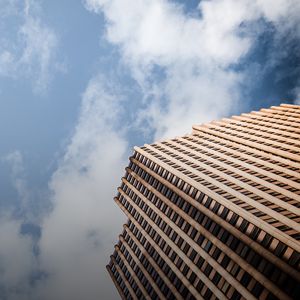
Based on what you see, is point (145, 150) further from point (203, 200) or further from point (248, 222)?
point (248, 222)

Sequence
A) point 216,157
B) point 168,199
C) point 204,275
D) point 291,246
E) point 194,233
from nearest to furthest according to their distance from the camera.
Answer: point 291,246 < point 204,275 < point 194,233 < point 168,199 < point 216,157

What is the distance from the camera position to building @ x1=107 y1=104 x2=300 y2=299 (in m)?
→ 48.2

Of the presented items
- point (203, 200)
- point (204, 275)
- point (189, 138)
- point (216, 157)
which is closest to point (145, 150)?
point (189, 138)

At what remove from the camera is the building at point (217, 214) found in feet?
158

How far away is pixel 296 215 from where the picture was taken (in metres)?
50.9

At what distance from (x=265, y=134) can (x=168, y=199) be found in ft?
103

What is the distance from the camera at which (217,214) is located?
193ft

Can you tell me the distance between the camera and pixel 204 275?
5666cm

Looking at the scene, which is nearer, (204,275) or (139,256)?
(204,275)

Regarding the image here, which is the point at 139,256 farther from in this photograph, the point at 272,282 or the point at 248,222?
the point at 272,282

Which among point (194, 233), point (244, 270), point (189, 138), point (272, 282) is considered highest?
point (189, 138)

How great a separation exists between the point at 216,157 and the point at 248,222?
3016 centimetres

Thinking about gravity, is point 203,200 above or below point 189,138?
below

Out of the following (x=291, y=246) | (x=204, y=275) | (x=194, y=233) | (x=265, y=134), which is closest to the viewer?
(x=291, y=246)
